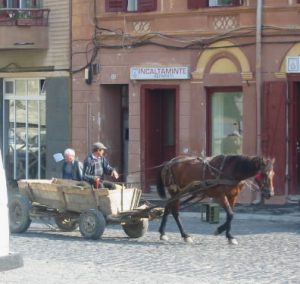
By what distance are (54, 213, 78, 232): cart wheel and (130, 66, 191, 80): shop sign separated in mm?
7594

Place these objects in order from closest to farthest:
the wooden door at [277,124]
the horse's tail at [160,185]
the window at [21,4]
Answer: the horse's tail at [160,185] → the wooden door at [277,124] → the window at [21,4]

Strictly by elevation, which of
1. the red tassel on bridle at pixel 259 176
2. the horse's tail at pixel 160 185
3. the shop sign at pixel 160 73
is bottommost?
the horse's tail at pixel 160 185

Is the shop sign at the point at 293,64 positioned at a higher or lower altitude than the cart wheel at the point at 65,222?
higher

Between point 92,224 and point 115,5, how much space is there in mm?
10491

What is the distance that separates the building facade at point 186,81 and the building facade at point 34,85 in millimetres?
488

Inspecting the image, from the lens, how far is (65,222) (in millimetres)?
18516

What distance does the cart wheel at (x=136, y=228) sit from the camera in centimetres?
1756

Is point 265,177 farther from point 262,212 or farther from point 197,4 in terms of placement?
point 197,4

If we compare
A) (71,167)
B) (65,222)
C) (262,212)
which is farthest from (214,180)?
(262,212)

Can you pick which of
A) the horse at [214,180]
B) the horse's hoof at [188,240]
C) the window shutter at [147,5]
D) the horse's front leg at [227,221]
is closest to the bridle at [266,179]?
the horse at [214,180]

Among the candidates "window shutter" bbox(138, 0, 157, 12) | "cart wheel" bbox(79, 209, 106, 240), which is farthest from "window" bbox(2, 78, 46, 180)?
"cart wheel" bbox(79, 209, 106, 240)

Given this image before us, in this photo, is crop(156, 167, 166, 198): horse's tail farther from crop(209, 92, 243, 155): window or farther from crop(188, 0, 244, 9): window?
crop(188, 0, 244, 9): window

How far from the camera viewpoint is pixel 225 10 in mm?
24516

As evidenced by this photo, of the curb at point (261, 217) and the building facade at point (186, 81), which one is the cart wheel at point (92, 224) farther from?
the building facade at point (186, 81)
